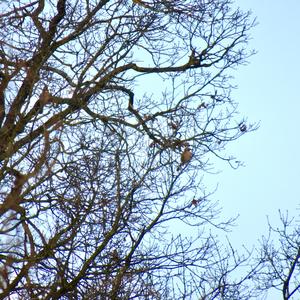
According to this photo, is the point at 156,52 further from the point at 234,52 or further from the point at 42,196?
the point at 42,196

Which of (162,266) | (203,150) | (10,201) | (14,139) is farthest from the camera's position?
(203,150)

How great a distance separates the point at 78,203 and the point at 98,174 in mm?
494

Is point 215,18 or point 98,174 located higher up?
point 215,18

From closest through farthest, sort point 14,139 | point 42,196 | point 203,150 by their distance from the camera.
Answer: point 14,139 < point 42,196 < point 203,150

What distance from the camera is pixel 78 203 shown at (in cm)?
800

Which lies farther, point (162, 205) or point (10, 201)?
point (162, 205)

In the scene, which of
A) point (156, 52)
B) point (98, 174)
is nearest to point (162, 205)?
point (98, 174)

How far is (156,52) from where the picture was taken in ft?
41.6

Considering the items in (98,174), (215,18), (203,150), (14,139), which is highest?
(215,18)

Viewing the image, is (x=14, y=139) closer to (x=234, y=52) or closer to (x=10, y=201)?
(x=10, y=201)

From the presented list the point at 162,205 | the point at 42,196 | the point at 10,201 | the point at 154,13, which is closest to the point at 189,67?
the point at 154,13

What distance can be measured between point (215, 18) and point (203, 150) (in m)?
2.36

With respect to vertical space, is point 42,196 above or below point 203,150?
below

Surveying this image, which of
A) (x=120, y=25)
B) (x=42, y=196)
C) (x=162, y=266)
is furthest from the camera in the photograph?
(x=120, y=25)
